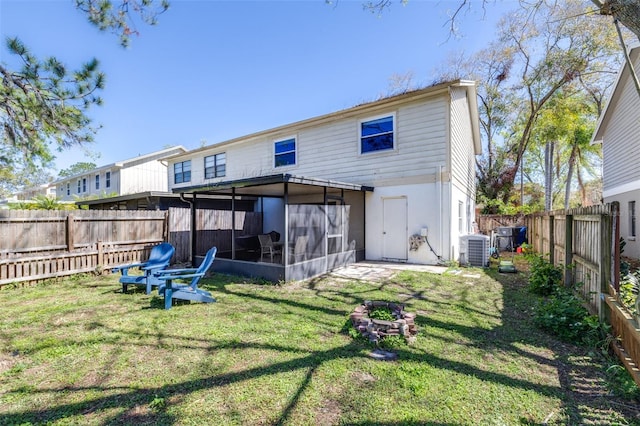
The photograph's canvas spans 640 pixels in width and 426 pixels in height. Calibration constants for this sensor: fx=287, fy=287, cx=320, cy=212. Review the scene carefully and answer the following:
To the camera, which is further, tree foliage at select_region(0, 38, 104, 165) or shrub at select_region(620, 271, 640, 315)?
tree foliage at select_region(0, 38, 104, 165)

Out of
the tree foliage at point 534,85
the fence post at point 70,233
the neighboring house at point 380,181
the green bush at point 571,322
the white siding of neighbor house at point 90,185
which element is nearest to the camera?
the green bush at point 571,322

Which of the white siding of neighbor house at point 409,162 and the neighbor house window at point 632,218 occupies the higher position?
the white siding of neighbor house at point 409,162

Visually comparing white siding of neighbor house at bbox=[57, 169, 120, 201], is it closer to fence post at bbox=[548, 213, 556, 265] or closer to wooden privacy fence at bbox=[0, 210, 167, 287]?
wooden privacy fence at bbox=[0, 210, 167, 287]

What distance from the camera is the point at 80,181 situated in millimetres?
24859

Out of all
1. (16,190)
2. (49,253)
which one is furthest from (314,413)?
(16,190)

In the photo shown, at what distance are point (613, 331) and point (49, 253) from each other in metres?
10.7

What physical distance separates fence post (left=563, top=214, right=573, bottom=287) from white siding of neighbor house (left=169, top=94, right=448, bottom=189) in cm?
361

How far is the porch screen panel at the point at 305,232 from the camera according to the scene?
22.4 feet

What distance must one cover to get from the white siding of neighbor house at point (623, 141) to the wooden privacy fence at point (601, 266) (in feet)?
22.0

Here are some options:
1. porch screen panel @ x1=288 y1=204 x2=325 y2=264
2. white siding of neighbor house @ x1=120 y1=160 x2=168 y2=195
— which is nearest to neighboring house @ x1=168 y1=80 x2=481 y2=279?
porch screen panel @ x1=288 y1=204 x2=325 y2=264

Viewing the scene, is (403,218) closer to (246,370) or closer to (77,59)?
(246,370)

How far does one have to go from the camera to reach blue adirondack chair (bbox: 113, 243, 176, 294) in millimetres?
5756

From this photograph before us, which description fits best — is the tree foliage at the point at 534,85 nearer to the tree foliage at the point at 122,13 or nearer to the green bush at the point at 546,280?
the green bush at the point at 546,280

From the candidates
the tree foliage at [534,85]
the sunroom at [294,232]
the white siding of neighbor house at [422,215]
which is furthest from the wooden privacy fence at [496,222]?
the sunroom at [294,232]
